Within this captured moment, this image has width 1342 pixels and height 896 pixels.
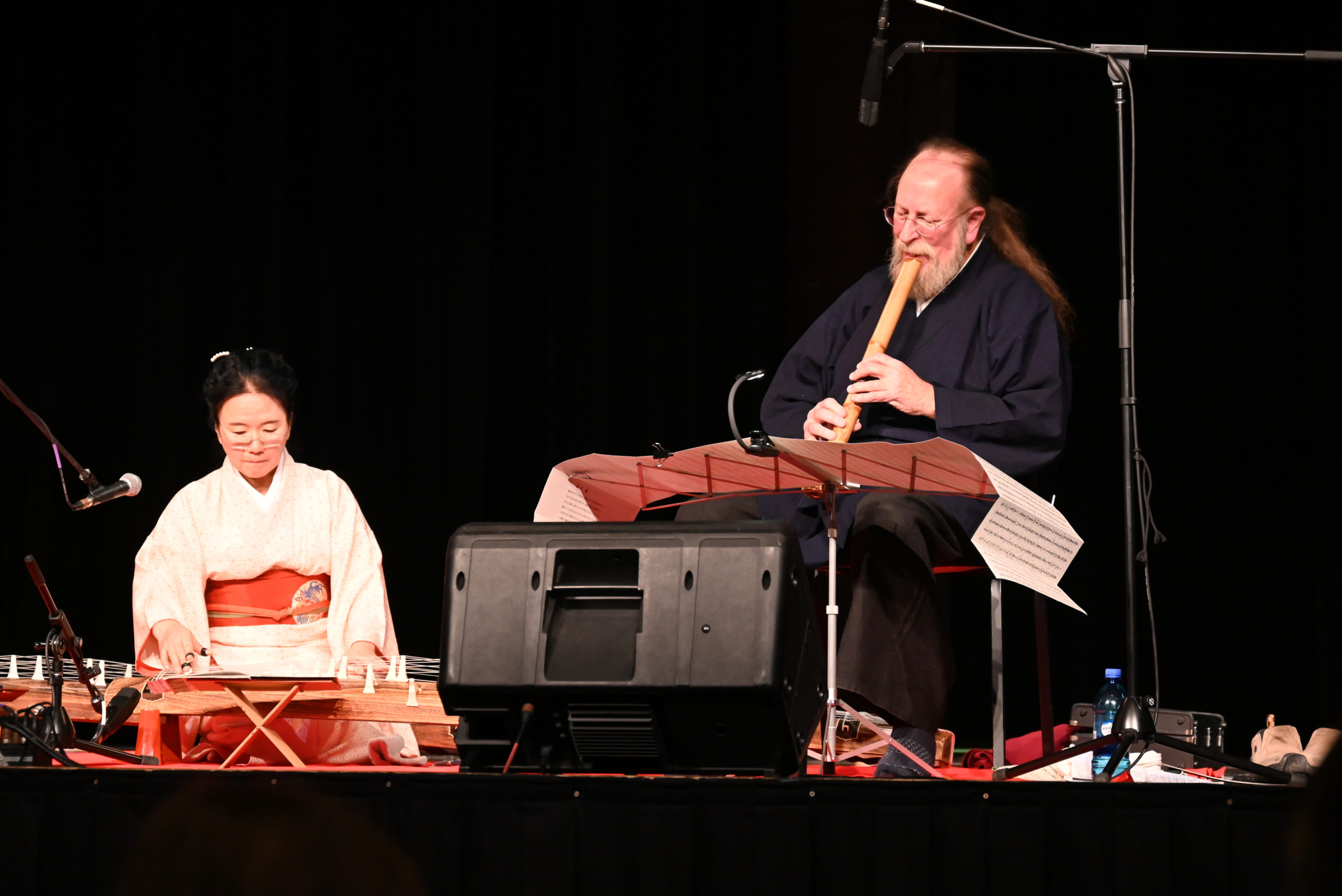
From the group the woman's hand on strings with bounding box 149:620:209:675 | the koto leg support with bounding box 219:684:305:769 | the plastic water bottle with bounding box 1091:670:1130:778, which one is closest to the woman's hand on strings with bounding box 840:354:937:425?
the plastic water bottle with bounding box 1091:670:1130:778

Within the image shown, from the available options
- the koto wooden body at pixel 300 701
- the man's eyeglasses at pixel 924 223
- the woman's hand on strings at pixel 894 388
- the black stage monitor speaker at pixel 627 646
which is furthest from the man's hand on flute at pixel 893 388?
the koto wooden body at pixel 300 701

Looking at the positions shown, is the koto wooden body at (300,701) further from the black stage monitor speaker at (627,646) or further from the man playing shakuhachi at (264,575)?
the black stage monitor speaker at (627,646)

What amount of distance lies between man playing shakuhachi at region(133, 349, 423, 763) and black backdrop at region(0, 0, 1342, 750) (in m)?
0.90

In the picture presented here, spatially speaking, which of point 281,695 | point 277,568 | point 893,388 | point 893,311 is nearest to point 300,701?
point 281,695

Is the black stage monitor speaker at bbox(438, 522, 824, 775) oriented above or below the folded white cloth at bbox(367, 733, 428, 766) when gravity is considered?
above

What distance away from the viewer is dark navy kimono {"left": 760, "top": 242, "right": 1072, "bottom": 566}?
3252 mm

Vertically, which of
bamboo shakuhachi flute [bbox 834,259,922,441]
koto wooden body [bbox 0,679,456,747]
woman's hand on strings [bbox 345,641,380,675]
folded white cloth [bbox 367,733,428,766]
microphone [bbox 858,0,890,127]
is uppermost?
microphone [bbox 858,0,890,127]

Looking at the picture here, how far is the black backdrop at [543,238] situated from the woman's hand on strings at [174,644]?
1.19 m

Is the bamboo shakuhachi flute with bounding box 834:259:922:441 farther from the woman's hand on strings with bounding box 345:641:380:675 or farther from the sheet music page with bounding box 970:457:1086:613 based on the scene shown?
the woman's hand on strings with bounding box 345:641:380:675

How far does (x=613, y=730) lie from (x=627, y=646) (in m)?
0.14

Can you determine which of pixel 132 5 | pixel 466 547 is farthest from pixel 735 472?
pixel 132 5

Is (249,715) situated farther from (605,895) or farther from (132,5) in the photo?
(132,5)

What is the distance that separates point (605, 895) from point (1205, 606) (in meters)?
2.86

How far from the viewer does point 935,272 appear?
3.58 meters
